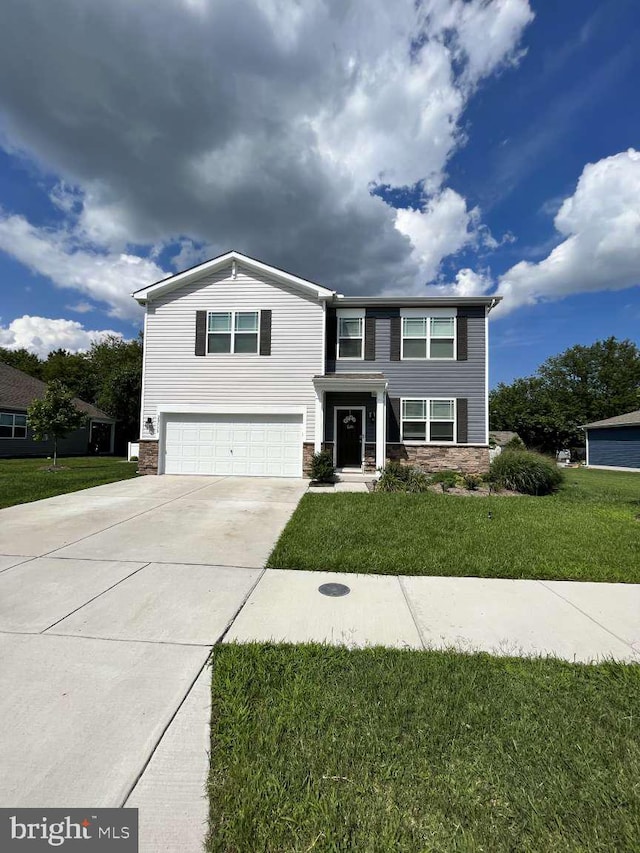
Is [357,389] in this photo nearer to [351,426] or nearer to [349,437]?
[351,426]

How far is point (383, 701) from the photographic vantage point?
228cm

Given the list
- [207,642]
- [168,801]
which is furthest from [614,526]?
[168,801]

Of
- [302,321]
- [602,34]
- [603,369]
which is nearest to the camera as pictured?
[602,34]

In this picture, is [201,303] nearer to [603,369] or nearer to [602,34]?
[602,34]

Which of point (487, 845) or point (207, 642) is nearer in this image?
point (487, 845)

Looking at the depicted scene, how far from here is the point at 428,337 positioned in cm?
1335

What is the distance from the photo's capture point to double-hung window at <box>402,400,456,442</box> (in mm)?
13133

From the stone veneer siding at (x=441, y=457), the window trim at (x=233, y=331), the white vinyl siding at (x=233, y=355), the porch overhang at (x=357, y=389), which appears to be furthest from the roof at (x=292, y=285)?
the stone veneer siding at (x=441, y=457)

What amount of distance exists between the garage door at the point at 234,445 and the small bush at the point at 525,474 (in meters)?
5.89

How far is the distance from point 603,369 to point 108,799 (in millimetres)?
51577

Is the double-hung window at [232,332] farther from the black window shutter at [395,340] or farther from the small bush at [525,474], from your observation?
the small bush at [525,474]

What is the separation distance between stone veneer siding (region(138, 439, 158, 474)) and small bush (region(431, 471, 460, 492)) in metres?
8.76

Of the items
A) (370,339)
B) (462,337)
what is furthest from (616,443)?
(370,339)

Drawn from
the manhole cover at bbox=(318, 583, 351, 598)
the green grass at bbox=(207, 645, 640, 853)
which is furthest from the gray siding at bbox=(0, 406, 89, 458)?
the green grass at bbox=(207, 645, 640, 853)
